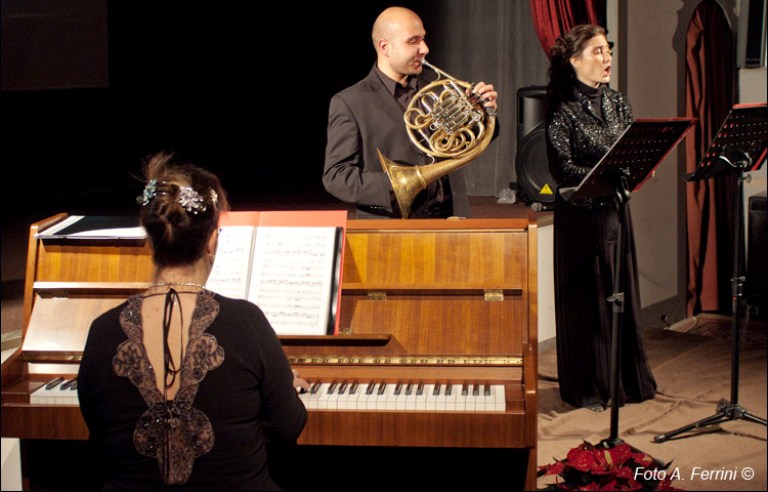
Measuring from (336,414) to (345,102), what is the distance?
1.24 m

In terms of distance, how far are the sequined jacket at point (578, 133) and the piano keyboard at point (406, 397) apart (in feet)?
5.27

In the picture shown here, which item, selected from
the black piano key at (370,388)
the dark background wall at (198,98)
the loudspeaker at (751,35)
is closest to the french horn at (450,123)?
the black piano key at (370,388)

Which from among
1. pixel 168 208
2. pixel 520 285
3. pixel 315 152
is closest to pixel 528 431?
pixel 520 285

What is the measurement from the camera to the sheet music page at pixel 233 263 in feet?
8.43

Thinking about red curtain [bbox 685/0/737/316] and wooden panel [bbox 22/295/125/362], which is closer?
wooden panel [bbox 22/295/125/362]

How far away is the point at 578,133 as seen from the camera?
380cm

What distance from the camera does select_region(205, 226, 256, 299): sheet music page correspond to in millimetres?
2568

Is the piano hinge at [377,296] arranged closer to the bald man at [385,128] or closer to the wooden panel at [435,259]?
the wooden panel at [435,259]

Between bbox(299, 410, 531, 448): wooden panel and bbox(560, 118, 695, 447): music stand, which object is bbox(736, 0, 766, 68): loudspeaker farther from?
bbox(299, 410, 531, 448): wooden panel

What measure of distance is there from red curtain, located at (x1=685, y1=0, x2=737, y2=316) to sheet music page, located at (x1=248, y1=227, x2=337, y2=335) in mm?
3445

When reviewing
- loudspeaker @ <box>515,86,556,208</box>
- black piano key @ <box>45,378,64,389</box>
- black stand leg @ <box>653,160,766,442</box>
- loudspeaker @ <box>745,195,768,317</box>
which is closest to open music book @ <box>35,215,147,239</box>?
black piano key @ <box>45,378,64,389</box>

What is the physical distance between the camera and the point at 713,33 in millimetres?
5309

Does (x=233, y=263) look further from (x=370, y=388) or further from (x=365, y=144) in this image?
(x=365, y=144)

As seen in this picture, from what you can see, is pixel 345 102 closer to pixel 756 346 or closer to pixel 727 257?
pixel 756 346
